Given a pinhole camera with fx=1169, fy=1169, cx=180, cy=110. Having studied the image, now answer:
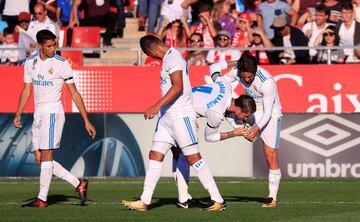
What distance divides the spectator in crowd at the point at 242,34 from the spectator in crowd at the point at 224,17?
25 cm

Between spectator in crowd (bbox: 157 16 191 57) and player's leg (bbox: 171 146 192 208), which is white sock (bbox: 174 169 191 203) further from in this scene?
spectator in crowd (bbox: 157 16 191 57)

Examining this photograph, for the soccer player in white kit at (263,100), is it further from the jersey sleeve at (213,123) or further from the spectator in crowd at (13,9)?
the spectator in crowd at (13,9)

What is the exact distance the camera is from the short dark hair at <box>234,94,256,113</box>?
1489 cm

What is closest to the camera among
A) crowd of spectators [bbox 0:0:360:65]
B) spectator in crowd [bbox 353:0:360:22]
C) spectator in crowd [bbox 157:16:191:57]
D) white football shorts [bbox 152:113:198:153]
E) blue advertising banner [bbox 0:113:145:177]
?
white football shorts [bbox 152:113:198:153]

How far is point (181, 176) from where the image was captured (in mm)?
15250

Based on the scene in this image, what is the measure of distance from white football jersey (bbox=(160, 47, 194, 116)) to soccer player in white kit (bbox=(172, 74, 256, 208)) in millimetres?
562

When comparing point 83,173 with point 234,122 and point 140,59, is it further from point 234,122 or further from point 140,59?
point 234,122

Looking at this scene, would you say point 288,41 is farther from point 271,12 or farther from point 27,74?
point 27,74

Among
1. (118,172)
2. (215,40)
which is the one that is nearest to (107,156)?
(118,172)

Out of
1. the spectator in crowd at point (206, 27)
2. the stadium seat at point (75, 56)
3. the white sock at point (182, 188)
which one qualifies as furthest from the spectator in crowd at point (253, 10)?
the white sock at point (182, 188)

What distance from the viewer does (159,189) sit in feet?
62.7

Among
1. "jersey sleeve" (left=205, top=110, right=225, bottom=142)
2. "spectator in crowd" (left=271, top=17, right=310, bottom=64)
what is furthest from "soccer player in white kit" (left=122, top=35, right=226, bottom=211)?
"spectator in crowd" (left=271, top=17, right=310, bottom=64)

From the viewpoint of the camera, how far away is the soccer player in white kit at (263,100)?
15.1 m

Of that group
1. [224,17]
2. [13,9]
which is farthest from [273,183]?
[13,9]
